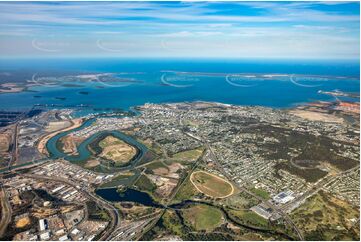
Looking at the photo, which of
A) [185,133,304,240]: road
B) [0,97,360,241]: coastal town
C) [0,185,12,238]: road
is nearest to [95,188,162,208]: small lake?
[0,97,360,241]: coastal town

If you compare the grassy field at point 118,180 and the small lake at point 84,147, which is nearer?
the grassy field at point 118,180

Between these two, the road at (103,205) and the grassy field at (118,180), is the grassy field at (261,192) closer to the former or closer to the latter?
the grassy field at (118,180)

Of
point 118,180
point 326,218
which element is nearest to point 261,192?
point 326,218

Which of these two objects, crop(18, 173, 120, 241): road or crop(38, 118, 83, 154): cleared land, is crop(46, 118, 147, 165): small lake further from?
crop(18, 173, 120, 241): road

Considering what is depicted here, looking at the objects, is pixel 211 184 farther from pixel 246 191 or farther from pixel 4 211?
pixel 4 211

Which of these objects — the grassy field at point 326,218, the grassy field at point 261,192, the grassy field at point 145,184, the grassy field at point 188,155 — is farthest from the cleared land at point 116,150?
the grassy field at point 326,218
